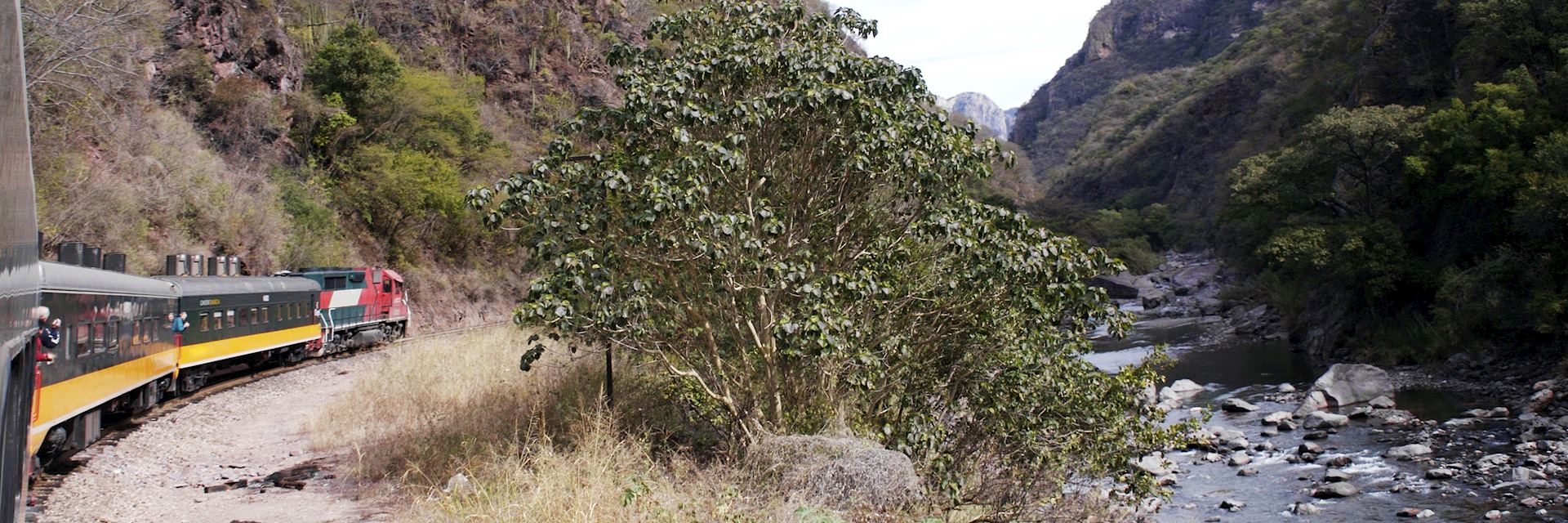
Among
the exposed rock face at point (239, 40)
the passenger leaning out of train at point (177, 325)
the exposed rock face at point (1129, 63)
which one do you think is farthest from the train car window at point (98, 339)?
the exposed rock face at point (1129, 63)

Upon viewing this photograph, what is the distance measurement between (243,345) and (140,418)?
15.9ft

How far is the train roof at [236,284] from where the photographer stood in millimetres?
16469

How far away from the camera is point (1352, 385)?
75.3 ft

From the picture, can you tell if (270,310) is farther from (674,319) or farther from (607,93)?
(607,93)

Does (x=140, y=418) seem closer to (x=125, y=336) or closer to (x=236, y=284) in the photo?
(x=125, y=336)

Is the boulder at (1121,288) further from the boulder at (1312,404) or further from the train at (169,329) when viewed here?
the train at (169,329)

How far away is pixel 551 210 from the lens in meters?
8.92

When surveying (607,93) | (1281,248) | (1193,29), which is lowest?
(1281,248)

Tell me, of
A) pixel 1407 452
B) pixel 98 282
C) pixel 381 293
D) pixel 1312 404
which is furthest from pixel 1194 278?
pixel 98 282

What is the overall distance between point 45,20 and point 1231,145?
77.0 meters

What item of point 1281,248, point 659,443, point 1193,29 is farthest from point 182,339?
point 1193,29

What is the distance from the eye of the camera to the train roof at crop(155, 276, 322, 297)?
1647 cm

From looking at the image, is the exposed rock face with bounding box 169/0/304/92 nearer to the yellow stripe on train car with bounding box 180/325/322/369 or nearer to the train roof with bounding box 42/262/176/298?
the yellow stripe on train car with bounding box 180/325/322/369

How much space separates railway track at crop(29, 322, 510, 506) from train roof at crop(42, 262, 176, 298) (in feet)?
5.59
